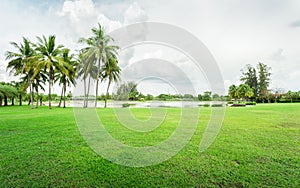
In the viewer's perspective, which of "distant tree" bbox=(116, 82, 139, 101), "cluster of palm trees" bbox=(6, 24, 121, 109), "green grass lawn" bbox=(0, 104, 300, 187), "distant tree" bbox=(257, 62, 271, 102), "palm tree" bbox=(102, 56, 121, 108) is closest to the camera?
"green grass lawn" bbox=(0, 104, 300, 187)

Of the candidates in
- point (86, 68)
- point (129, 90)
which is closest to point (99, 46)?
point (86, 68)

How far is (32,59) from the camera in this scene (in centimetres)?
1791

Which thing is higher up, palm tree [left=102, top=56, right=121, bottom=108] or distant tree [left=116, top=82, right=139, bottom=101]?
palm tree [left=102, top=56, right=121, bottom=108]

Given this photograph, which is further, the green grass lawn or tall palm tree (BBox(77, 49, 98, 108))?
tall palm tree (BBox(77, 49, 98, 108))

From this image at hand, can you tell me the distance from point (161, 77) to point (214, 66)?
2354mm

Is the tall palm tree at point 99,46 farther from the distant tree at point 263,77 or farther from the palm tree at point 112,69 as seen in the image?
the distant tree at point 263,77

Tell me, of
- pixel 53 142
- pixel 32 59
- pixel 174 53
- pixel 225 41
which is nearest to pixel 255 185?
pixel 174 53

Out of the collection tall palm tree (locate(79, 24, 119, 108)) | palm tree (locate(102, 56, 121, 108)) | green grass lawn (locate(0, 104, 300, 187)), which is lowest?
green grass lawn (locate(0, 104, 300, 187))

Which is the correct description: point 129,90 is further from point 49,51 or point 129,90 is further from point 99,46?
point 49,51

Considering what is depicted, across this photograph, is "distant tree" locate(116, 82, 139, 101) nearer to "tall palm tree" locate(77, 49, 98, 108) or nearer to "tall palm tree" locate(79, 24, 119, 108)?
"tall palm tree" locate(79, 24, 119, 108)

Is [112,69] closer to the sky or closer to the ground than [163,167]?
closer to the sky

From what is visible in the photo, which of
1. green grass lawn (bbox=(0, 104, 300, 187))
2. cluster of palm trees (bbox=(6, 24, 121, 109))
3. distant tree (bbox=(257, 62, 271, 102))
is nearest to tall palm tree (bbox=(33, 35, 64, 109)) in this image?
cluster of palm trees (bbox=(6, 24, 121, 109))

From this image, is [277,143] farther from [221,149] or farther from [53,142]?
[53,142]

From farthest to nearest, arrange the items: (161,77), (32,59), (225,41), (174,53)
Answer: (32,59) < (225,41) < (161,77) < (174,53)
